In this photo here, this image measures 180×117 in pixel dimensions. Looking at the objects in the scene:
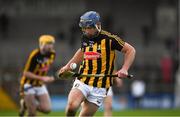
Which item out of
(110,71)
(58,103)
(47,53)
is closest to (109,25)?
(58,103)

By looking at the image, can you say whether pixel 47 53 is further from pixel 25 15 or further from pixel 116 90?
pixel 25 15

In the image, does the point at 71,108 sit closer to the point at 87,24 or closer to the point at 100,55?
the point at 100,55

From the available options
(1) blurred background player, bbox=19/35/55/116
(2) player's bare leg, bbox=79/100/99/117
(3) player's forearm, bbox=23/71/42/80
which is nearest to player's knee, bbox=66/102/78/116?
(2) player's bare leg, bbox=79/100/99/117

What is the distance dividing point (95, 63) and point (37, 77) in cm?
497

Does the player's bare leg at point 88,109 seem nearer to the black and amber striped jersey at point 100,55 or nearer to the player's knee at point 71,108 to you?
the player's knee at point 71,108

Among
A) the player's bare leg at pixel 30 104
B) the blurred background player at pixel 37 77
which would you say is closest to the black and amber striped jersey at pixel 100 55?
the blurred background player at pixel 37 77

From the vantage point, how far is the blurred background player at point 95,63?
14039 mm

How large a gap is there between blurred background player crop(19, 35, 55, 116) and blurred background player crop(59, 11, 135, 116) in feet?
15.0

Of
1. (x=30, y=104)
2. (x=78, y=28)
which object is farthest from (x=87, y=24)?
(x=78, y=28)

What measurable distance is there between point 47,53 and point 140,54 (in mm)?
20511

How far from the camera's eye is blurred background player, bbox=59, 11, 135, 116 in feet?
46.1

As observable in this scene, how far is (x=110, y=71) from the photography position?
14.2m

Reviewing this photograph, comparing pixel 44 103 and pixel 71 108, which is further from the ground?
pixel 71 108

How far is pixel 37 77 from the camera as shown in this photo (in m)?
18.9
